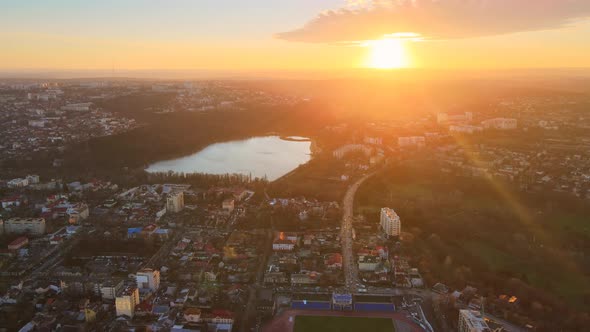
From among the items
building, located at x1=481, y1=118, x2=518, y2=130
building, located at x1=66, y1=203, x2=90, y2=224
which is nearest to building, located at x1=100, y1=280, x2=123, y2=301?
building, located at x1=66, y1=203, x2=90, y2=224

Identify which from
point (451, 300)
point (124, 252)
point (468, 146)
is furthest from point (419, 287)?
point (468, 146)

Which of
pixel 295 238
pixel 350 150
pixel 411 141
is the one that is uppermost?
pixel 411 141

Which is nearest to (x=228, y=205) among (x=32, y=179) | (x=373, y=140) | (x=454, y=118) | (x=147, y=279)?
(x=147, y=279)

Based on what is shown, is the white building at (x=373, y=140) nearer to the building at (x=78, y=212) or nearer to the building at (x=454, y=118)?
the building at (x=454, y=118)

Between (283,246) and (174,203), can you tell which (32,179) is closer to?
(174,203)

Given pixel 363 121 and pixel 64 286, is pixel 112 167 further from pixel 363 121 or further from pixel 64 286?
pixel 363 121
